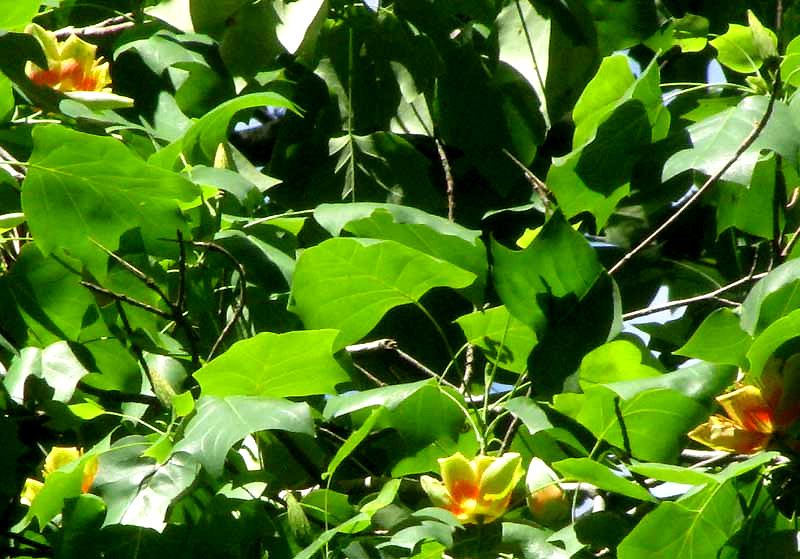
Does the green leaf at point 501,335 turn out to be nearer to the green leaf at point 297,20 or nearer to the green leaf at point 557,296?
the green leaf at point 557,296

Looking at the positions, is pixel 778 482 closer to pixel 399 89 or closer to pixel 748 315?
pixel 748 315

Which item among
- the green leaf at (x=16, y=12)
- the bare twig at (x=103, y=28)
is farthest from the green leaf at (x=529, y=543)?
the bare twig at (x=103, y=28)

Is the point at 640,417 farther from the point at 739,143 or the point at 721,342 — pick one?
the point at 739,143

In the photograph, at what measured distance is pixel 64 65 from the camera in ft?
4.76

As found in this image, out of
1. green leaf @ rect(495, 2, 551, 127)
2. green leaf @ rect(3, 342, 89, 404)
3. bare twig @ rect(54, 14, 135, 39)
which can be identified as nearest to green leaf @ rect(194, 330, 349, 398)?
green leaf @ rect(3, 342, 89, 404)

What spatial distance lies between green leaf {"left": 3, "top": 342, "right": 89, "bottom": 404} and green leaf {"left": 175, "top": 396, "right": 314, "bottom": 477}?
26 cm

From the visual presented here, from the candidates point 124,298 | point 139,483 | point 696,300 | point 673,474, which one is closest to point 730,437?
point 673,474

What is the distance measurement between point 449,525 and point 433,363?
0.60 metres

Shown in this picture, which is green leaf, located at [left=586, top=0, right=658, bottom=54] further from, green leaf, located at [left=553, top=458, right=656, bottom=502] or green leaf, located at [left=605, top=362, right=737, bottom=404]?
green leaf, located at [left=553, top=458, right=656, bottom=502]

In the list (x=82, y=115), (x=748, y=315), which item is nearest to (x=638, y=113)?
(x=748, y=315)

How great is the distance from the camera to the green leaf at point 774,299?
1058mm

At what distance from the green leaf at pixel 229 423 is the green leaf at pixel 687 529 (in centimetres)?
29

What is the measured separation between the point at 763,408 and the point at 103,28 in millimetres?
1069

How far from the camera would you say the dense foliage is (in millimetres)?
1065
